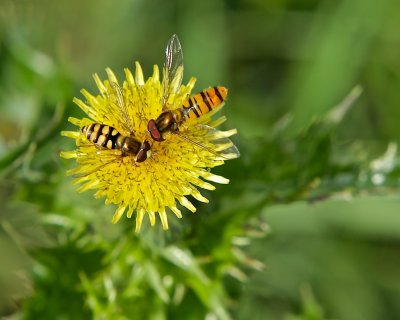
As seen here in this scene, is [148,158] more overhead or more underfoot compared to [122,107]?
more underfoot

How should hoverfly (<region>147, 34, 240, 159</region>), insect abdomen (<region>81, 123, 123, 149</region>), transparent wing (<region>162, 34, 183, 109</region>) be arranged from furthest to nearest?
transparent wing (<region>162, 34, 183, 109</region>)
hoverfly (<region>147, 34, 240, 159</region>)
insect abdomen (<region>81, 123, 123, 149</region>)

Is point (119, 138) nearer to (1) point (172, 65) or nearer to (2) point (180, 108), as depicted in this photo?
A: (2) point (180, 108)

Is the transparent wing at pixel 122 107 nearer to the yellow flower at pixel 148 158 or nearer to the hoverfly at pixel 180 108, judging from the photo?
the yellow flower at pixel 148 158

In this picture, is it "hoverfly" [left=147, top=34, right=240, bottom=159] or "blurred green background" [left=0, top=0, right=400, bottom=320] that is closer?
"hoverfly" [left=147, top=34, right=240, bottom=159]

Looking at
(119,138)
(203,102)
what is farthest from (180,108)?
(119,138)

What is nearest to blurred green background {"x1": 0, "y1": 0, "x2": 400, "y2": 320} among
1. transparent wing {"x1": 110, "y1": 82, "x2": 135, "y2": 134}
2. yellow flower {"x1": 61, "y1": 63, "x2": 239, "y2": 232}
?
yellow flower {"x1": 61, "y1": 63, "x2": 239, "y2": 232}

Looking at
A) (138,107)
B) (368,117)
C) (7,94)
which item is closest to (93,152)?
(138,107)

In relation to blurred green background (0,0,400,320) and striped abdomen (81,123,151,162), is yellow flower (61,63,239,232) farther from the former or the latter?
blurred green background (0,0,400,320)
